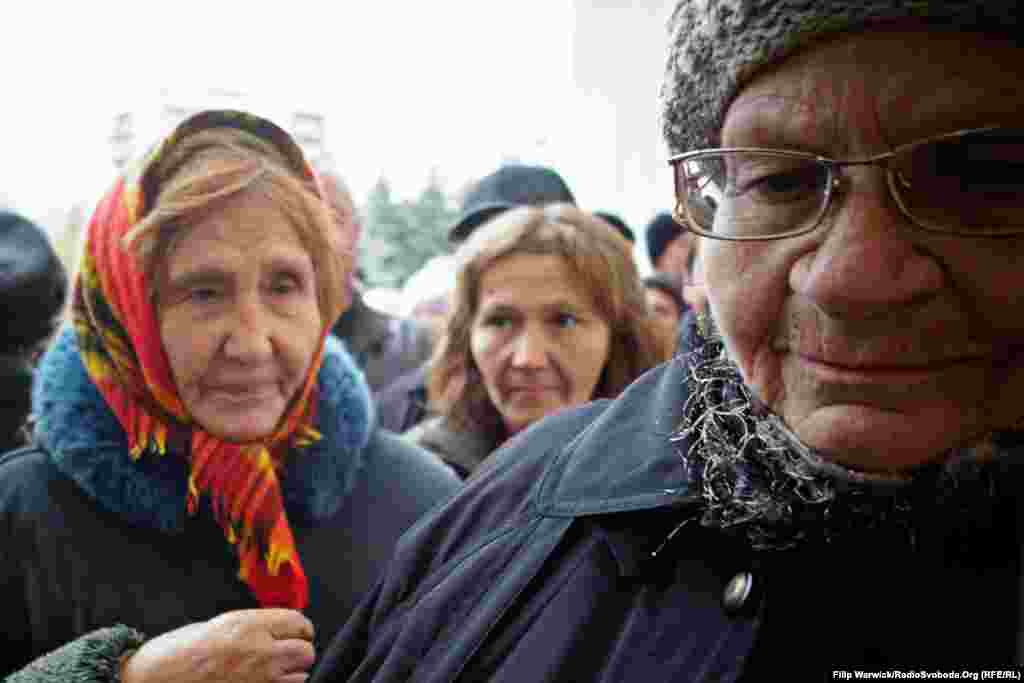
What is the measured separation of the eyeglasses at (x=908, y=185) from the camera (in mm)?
975

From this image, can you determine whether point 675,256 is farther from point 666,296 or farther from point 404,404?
point 404,404

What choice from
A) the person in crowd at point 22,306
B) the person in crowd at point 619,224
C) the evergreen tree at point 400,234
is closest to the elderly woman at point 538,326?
the person in crowd at point 619,224

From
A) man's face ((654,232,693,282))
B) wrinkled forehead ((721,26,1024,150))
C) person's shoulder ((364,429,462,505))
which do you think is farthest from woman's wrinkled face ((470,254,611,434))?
man's face ((654,232,693,282))

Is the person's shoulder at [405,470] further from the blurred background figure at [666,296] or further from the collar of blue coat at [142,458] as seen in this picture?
the blurred background figure at [666,296]

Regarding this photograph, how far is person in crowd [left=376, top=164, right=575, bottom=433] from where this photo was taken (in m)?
3.90

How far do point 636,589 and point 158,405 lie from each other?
1.27 meters

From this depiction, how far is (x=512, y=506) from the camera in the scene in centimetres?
149

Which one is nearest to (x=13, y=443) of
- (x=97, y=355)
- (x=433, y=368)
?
(x=97, y=355)

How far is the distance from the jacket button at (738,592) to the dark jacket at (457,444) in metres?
1.92

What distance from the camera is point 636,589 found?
4.11 feet

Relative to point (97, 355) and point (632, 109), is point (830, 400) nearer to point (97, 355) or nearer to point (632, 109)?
point (97, 355)

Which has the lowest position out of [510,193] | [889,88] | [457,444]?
[457,444]

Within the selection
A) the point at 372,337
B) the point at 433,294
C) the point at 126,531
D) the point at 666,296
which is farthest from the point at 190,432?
the point at 433,294

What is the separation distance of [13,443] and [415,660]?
2.01 m
